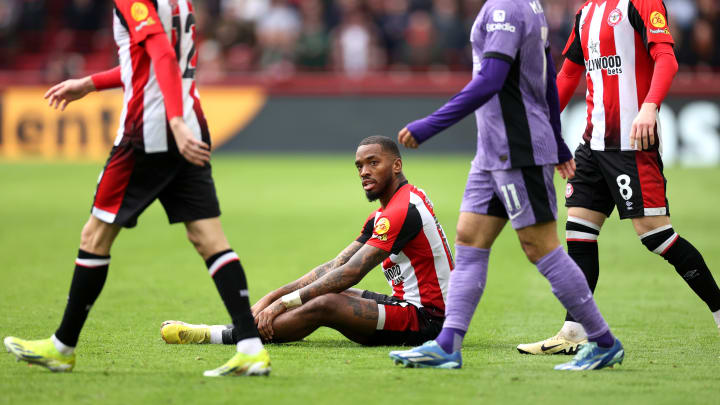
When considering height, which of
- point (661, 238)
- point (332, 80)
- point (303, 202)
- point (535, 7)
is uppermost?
point (535, 7)

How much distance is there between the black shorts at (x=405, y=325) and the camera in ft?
21.1

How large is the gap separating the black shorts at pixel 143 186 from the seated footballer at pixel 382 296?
1.17 m

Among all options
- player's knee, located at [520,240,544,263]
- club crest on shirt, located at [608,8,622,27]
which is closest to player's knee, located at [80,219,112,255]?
player's knee, located at [520,240,544,263]

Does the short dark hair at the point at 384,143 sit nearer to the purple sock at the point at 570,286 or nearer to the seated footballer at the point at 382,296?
the seated footballer at the point at 382,296

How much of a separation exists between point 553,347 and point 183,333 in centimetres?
244

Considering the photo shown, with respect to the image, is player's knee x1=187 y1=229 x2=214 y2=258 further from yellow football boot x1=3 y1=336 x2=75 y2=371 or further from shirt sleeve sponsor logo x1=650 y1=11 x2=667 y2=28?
shirt sleeve sponsor logo x1=650 y1=11 x2=667 y2=28

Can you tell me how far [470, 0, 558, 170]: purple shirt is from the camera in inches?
215

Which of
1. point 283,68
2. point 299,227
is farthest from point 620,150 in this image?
point 283,68

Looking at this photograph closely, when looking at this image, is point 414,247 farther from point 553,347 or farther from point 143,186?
point 143,186

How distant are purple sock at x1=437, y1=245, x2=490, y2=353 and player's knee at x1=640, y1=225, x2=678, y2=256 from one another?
4.23 feet

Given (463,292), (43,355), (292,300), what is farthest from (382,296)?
(43,355)

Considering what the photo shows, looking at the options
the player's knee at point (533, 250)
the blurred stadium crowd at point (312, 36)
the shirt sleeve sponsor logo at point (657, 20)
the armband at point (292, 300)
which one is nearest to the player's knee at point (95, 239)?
the armband at point (292, 300)

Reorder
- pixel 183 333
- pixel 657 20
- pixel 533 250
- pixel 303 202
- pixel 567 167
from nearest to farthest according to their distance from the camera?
pixel 533 250
pixel 567 167
pixel 657 20
pixel 183 333
pixel 303 202

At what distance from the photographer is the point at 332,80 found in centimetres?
2136
